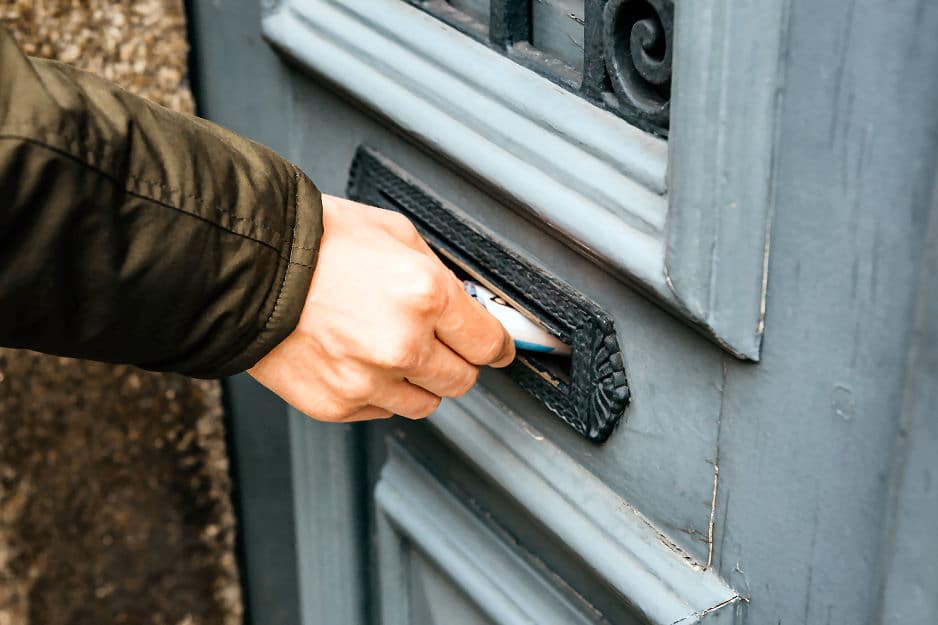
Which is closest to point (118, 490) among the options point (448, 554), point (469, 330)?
point (448, 554)

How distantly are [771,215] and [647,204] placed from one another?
3.1 inches

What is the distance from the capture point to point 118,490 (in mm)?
1291

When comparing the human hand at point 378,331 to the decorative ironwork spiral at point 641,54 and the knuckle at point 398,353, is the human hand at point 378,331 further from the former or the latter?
the decorative ironwork spiral at point 641,54

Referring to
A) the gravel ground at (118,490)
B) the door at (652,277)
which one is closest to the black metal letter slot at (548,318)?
the door at (652,277)

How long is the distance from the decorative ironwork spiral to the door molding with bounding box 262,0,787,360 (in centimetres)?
1

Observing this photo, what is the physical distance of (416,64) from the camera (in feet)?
2.63

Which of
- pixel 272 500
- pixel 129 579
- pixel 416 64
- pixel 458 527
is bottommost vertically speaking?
pixel 129 579

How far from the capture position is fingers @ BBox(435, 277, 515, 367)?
698mm

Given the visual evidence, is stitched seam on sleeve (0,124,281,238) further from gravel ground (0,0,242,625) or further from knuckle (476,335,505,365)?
gravel ground (0,0,242,625)

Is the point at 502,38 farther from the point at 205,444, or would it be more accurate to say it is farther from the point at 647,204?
the point at 205,444

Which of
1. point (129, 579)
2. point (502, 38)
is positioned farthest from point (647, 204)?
point (129, 579)

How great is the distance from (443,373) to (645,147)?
20 centimetres

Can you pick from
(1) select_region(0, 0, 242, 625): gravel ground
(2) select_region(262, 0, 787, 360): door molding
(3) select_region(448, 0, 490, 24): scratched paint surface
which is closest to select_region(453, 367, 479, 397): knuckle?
(2) select_region(262, 0, 787, 360): door molding

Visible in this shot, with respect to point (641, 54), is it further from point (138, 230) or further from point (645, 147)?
point (138, 230)
